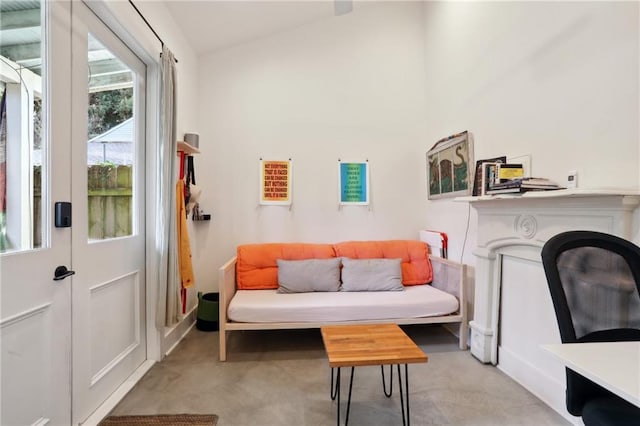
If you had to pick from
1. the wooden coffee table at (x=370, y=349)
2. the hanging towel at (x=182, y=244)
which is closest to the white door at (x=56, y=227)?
the hanging towel at (x=182, y=244)

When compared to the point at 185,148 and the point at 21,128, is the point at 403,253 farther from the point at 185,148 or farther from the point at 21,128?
the point at 21,128

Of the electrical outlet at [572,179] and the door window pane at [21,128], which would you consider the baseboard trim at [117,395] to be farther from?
the electrical outlet at [572,179]

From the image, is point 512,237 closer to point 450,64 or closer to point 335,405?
point 335,405

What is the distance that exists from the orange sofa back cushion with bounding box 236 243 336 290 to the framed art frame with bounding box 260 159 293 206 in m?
0.52

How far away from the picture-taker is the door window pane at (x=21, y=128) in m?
1.22

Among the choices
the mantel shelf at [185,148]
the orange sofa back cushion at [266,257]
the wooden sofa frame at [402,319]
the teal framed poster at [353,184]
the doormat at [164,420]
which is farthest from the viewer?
the teal framed poster at [353,184]

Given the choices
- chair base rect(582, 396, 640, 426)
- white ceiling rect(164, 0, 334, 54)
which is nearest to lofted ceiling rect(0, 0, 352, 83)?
white ceiling rect(164, 0, 334, 54)

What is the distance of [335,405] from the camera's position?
1857 millimetres

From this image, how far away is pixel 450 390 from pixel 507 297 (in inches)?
31.3

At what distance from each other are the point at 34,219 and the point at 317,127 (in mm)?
2632

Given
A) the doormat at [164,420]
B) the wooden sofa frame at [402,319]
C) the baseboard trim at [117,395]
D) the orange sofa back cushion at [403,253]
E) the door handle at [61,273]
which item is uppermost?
the door handle at [61,273]

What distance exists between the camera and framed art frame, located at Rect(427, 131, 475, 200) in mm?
2697

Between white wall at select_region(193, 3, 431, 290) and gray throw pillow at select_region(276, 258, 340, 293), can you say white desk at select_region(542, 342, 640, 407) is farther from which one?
white wall at select_region(193, 3, 431, 290)

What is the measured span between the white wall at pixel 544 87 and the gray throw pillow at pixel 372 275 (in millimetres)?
608
